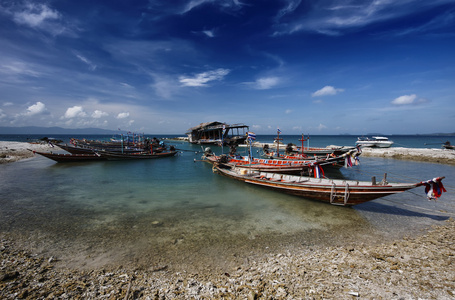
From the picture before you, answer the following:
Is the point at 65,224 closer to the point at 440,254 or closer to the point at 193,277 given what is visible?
the point at 193,277

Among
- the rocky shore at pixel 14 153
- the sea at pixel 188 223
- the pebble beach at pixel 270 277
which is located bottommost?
the sea at pixel 188 223

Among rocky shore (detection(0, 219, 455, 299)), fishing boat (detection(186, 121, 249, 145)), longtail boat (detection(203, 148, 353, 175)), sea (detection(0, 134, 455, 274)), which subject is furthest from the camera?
fishing boat (detection(186, 121, 249, 145))

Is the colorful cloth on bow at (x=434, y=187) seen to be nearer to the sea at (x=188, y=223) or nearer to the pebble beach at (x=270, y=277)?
the sea at (x=188, y=223)

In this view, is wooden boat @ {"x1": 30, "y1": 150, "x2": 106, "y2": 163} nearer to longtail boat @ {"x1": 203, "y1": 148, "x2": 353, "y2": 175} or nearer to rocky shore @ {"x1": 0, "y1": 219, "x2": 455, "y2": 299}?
longtail boat @ {"x1": 203, "y1": 148, "x2": 353, "y2": 175}

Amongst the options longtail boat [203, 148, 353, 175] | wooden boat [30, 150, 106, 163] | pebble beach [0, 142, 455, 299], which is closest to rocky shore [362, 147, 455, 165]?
longtail boat [203, 148, 353, 175]

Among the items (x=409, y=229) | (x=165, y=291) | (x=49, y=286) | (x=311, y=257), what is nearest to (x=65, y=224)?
(x=49, y=286)

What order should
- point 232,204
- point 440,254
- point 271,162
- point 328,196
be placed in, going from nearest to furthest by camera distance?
point 440,254, point 328,196, point 232,204, point 271,162

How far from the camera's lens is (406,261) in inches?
262

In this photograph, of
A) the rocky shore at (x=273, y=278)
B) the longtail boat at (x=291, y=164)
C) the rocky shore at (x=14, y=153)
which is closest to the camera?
the rocky shore at (x=273, y=278)

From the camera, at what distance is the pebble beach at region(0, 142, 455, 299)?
5273mm

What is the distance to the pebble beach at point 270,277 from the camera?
17.3ft

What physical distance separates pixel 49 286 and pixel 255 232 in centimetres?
796

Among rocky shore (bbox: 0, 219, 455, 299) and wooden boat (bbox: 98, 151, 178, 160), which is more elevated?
wooden boat (bbox: 98, 151, 178, 160)

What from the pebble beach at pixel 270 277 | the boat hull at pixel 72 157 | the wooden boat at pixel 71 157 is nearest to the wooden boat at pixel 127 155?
the wooden boat at pixel 71 157
